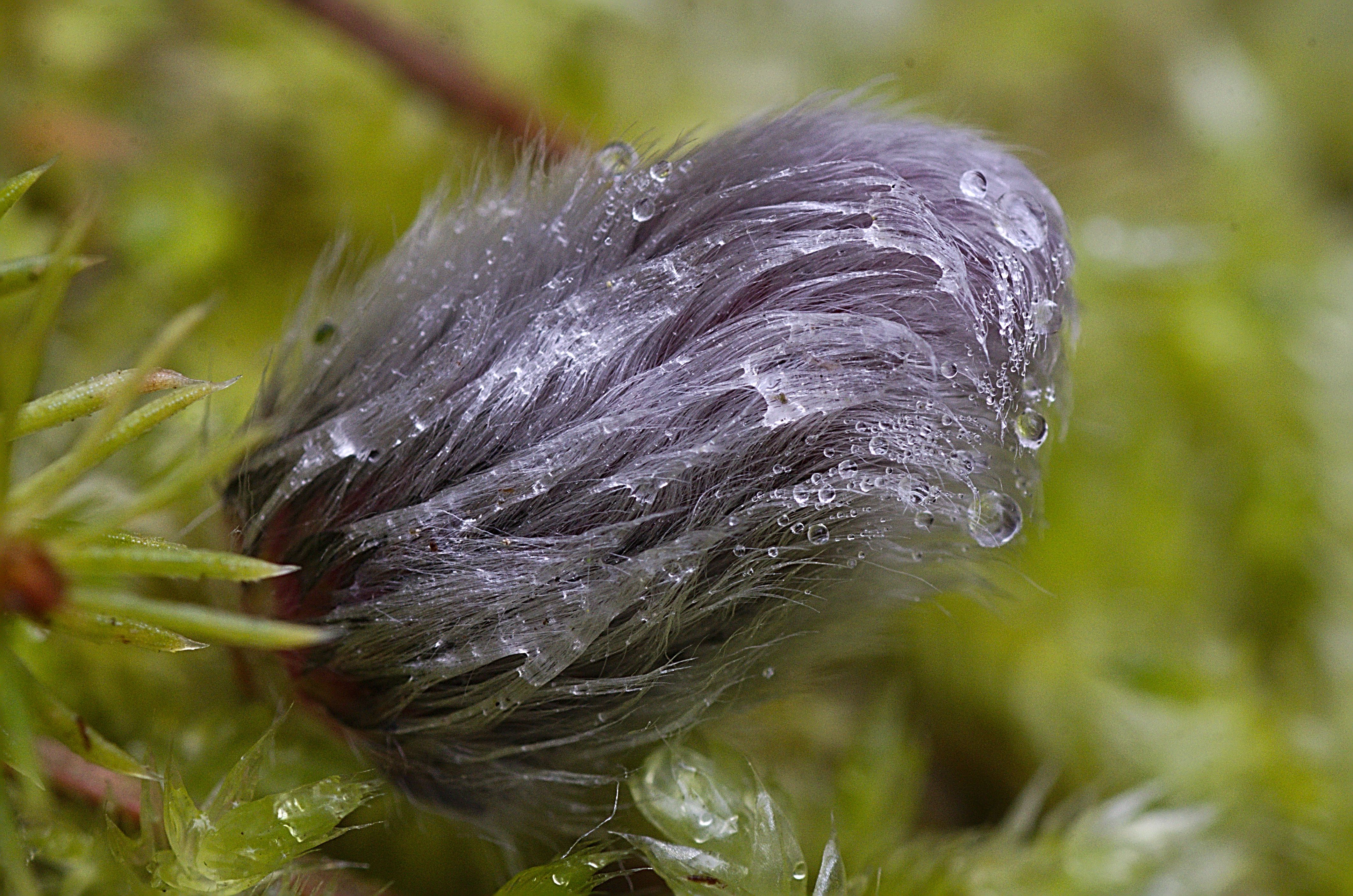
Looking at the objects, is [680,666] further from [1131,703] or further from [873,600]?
[1131,703]

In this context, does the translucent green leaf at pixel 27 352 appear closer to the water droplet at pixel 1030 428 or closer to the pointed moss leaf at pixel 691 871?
the pointed moss leaf at pixel 691 871

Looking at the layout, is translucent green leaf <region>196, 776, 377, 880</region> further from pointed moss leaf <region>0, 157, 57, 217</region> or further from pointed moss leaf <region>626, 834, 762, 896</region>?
pointed moss leaf <region>0, 157, 57, 217</region>

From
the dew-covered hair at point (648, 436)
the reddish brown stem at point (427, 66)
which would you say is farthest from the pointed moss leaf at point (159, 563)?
the reddish brown stem at point (427, 66)

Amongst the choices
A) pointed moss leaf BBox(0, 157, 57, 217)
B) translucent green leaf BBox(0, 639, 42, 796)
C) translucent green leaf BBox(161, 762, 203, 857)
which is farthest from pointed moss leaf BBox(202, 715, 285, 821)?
pointed moss leaf BBox(0, 157, 57, 217)

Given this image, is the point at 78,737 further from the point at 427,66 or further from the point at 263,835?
the point at 427,66

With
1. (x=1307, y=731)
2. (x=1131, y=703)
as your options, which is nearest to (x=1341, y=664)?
(x=1307, y=731)

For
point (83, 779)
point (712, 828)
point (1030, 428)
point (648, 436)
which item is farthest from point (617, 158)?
point (83, 779)
